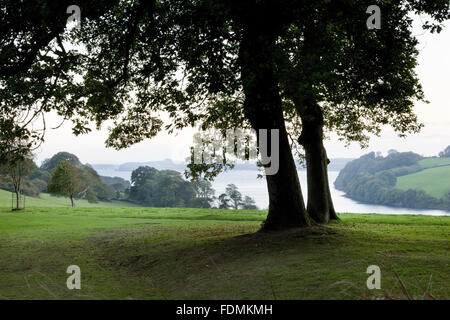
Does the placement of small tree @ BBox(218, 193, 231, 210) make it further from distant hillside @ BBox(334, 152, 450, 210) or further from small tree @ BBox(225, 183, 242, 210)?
distant hillside @ BBox(334, 152, 450, 210)

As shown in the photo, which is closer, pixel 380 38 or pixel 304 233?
pixel 304 233

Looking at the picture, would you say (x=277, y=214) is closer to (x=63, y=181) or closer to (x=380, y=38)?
(x=380, y=38)

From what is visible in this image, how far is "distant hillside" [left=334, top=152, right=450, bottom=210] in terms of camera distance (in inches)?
3447

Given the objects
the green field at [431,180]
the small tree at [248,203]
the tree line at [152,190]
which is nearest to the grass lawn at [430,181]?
the green field at [431,180]

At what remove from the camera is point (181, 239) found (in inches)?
615

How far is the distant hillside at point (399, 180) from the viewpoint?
8756cm

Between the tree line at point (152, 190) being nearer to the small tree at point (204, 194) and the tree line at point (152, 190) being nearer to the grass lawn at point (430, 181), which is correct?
the small tree at point (204, 194)

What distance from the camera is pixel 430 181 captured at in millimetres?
100875

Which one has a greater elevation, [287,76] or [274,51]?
[274,51]

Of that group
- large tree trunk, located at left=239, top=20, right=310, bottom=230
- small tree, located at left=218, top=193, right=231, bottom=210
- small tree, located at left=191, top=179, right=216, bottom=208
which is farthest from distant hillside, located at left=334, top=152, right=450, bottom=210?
large tree trunk, located at left=239, top=20, right=310, bottom=230

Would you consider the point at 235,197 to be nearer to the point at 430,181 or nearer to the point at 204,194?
the point at 204,194
